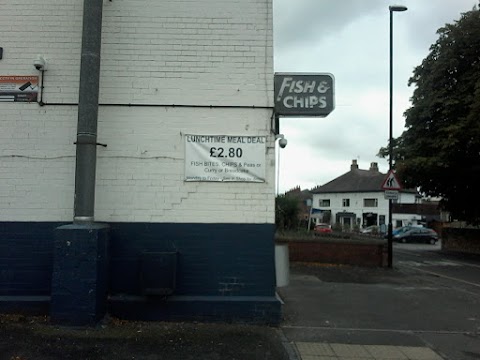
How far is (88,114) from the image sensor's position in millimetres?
7234

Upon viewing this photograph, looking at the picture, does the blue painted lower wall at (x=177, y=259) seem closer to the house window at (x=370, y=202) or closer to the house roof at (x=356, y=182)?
the house roof at (x=356, y=182)

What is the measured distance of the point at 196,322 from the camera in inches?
285

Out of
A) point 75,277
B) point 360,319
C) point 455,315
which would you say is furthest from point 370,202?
point 75,277

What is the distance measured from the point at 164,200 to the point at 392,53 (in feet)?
42.9

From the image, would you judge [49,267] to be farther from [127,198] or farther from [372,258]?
[372,258]

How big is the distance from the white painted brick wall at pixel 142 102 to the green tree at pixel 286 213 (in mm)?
13186

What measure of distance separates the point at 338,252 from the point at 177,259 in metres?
10.0

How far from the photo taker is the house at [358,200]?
6138cm

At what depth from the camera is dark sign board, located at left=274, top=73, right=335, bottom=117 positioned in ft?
25.2

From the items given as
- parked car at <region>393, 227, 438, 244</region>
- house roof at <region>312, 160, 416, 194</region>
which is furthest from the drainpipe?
house roof at <region>312, 160, 416, 194</region>

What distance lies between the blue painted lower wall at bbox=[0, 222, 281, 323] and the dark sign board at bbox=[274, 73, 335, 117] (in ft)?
6.25

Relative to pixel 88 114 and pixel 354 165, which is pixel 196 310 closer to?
pixel 88 114

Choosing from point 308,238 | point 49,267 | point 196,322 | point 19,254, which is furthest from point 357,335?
point 308,238

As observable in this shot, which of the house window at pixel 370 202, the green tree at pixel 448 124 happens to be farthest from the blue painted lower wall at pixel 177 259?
the house window at pixel 370 202
